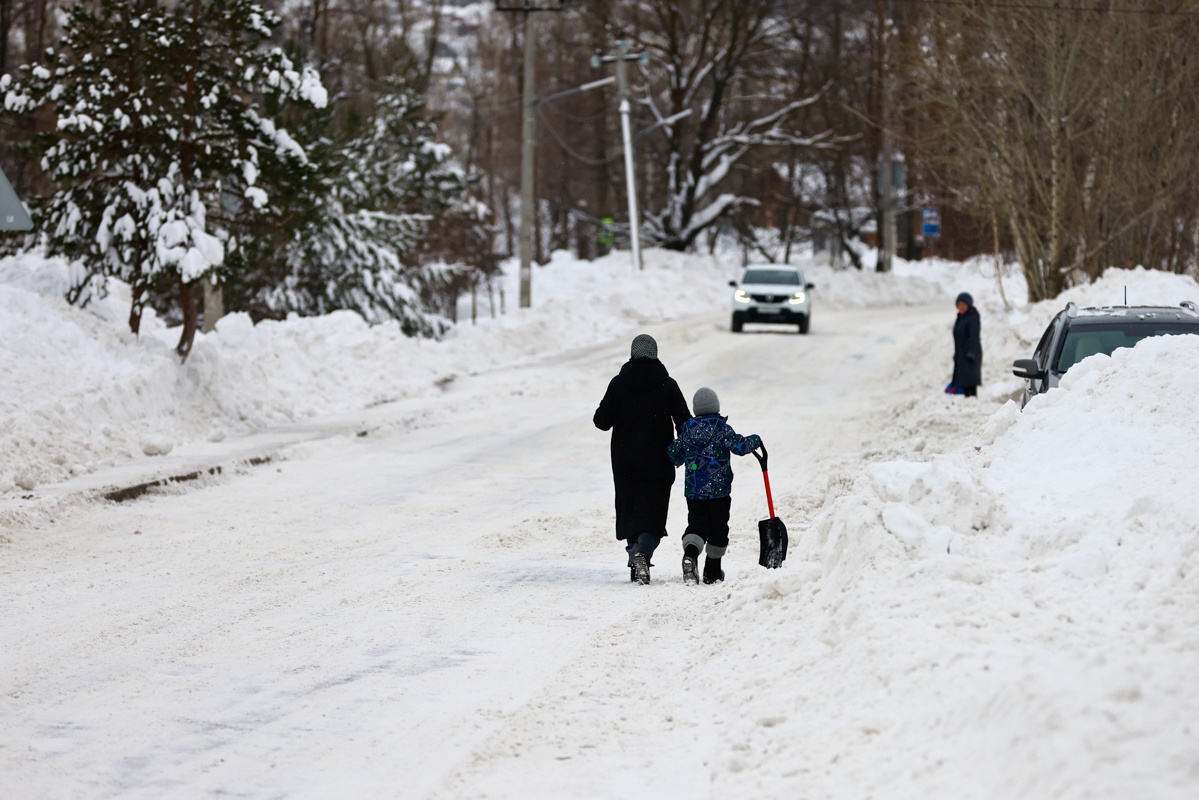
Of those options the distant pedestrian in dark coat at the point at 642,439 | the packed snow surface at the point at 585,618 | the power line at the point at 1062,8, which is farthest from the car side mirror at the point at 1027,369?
the power line at the point at 1062,8

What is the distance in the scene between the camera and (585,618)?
8328 millimetres

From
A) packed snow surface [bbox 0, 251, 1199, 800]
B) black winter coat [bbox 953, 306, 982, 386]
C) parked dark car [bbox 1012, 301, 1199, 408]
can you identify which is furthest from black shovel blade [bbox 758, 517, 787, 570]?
black winter coat [bbox 953, 306, 982, 386]

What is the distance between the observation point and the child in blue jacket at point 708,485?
367 inches

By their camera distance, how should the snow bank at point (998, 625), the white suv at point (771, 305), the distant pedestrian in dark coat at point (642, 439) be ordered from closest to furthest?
the snow bank at point (998, 625) < the distant pedestrian in dark coat at point (642, 439) < the white suv at point (771, 305)

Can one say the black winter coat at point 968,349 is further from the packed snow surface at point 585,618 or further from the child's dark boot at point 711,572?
the child's dark boot at point 711,572

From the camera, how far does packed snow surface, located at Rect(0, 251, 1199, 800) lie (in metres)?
5.19

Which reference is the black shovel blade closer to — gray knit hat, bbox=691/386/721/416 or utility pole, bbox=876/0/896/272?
gray knit hat, bbox=691/386/721/416

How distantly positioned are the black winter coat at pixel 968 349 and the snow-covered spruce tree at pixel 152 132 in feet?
28.8

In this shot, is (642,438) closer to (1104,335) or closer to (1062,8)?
(1104,335)

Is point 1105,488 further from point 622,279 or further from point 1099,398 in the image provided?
point 622,279

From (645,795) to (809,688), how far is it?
1.03 metres

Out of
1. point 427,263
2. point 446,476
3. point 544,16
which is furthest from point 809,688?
point 544,16

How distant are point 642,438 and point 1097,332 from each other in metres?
5.32

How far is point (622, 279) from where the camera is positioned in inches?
1748
